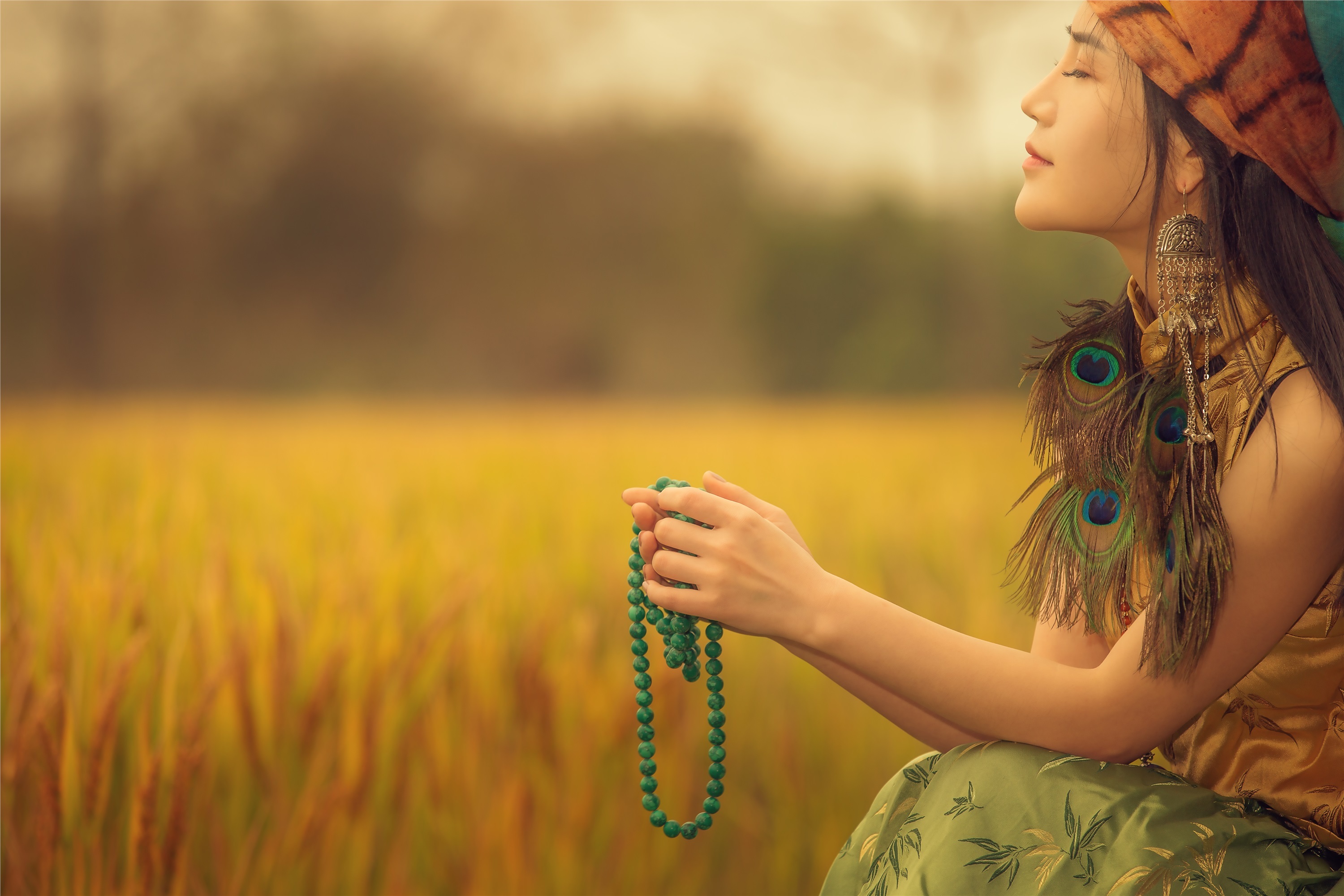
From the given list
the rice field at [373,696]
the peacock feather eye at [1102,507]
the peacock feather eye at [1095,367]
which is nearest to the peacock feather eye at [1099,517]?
the peacock feather eye at [1102,507]

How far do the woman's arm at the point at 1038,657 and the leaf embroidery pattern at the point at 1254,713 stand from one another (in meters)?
0.10

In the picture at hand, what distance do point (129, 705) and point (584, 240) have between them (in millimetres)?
1662

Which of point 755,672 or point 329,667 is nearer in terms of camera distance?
point 329,667

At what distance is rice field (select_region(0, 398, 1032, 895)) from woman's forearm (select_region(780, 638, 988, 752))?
49 cm

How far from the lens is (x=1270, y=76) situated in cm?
64

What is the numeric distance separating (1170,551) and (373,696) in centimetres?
100

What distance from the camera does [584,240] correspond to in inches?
96.3

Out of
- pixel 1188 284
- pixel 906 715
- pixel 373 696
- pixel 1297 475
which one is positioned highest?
pixel 1188 284

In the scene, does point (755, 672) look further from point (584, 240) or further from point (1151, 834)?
point (584, 240)

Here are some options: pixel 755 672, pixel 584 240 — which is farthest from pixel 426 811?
pixel 584 240

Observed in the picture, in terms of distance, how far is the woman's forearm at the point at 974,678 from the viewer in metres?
0.68

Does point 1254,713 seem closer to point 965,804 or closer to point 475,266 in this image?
point 965,804

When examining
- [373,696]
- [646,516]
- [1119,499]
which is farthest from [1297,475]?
[373,696]

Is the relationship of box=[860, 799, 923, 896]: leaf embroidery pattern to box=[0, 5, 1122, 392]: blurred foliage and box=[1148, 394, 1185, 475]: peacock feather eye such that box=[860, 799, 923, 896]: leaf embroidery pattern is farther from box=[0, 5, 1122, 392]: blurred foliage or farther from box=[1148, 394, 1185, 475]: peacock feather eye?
box=[0, 5, 1122, 392]: blurred foliage
